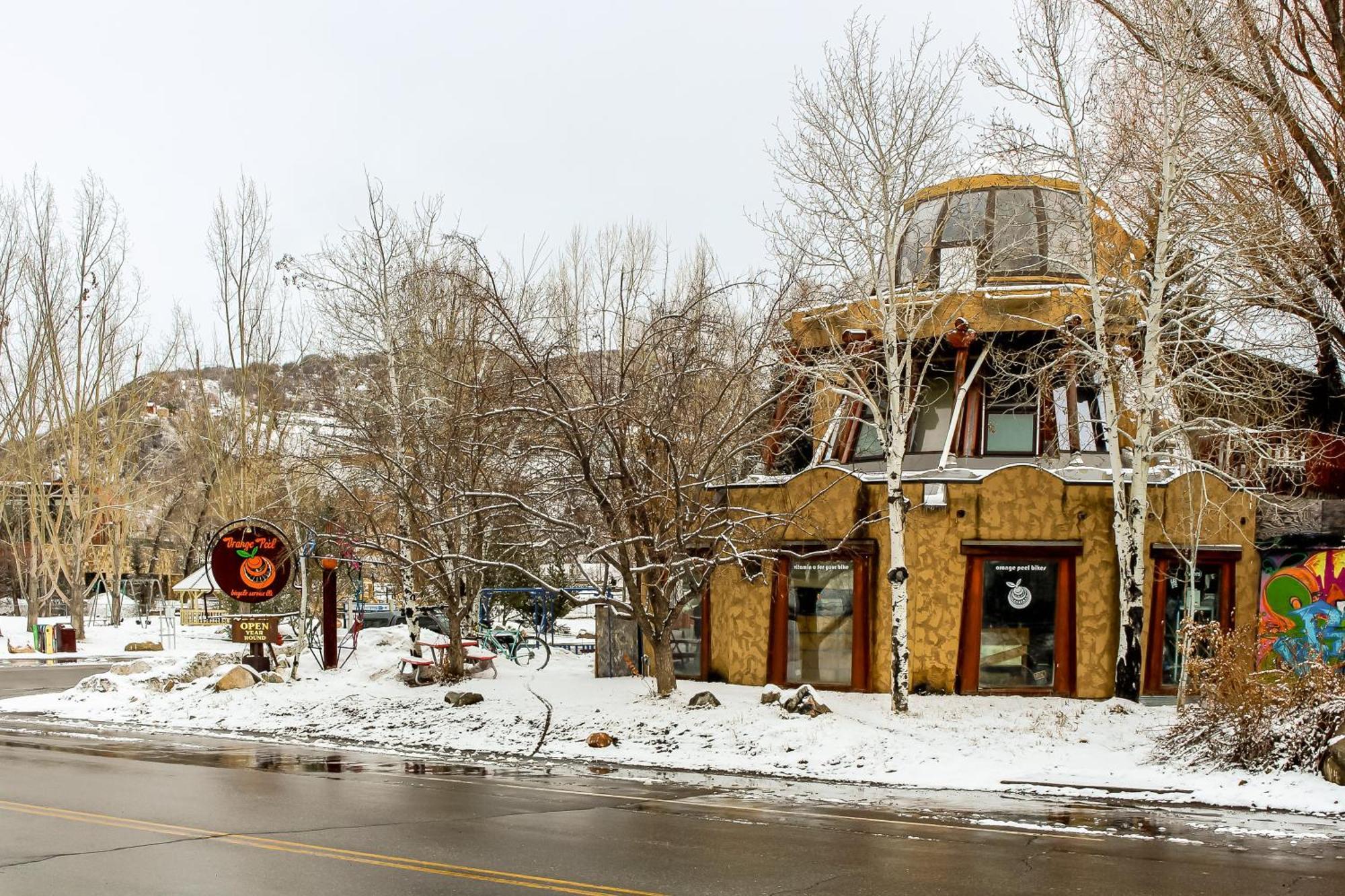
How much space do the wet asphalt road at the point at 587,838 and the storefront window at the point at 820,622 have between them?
635cm

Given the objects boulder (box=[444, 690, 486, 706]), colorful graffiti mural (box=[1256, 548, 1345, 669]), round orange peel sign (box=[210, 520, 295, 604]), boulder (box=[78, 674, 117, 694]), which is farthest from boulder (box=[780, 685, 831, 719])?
boulder (box=[78, 674, 117, 694])

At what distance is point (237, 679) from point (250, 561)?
2.32 meters

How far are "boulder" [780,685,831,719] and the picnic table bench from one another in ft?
24.3

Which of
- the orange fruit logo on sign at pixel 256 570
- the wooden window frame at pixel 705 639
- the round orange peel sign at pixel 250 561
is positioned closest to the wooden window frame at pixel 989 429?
the wooden window frame at pixel 705 639

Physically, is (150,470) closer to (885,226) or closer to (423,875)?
(885,226)

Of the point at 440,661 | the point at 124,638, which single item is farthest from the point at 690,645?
the point at 124,638

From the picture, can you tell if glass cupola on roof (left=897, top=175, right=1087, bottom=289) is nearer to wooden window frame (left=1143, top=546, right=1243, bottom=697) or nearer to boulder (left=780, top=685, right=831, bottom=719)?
wooden window frame (left=1143, top=546, right=1243, bottom=697)

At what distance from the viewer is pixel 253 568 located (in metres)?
24.4

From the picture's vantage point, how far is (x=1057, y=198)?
1923 cm

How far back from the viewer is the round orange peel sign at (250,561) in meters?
24.0

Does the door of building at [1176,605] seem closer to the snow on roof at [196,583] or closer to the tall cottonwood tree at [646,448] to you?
the tall cottonwood tree at [646,448]

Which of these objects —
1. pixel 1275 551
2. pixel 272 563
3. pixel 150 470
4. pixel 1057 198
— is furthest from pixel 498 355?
pixel 150 470

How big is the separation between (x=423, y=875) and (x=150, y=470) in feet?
294

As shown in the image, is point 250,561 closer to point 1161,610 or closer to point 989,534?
point 989,534
